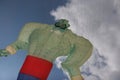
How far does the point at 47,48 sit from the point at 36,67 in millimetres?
210

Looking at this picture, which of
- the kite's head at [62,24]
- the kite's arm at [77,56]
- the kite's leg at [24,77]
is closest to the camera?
the kite's leg at [24,77]

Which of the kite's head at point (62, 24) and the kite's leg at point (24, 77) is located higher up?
the kite's head at point (62, 24)

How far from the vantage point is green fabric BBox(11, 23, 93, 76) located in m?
2.99

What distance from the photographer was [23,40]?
10.3 ft

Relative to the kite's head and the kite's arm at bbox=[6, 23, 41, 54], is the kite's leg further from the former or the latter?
the kite's head

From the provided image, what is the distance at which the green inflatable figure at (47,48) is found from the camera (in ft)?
9.68

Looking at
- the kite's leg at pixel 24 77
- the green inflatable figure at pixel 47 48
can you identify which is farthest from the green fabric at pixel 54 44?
the kite's leg at pixel 24 77

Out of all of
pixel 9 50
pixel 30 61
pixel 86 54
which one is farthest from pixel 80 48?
pixel 9 50

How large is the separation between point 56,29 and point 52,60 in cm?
32

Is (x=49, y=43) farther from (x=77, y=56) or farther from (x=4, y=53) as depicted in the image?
(x=4, y=53)

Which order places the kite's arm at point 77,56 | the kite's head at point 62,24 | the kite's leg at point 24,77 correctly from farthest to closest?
the kite's head at point 62,24, the kite's arm at point 77,56, the kite's leg at point 24,77

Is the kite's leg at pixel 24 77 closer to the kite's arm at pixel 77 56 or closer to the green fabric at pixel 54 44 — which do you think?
the green fabric at pixel 54 44

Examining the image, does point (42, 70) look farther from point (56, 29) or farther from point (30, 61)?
point (56, 29)

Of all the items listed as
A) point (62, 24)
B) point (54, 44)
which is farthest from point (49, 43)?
point (62, 24)
